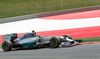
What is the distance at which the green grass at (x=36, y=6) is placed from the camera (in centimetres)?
4409

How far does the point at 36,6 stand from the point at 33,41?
27.2 m

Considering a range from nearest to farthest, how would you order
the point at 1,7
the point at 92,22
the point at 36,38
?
the point at 36,38 → the point at 92,22 → the point at 1,7

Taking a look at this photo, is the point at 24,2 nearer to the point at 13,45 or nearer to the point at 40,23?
the point at 40,23

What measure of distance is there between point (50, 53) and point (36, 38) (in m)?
3.28

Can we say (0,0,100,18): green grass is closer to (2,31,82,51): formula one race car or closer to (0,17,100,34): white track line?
(0,17,100,34): white track line

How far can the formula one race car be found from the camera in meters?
19.5

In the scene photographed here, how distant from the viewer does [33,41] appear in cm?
2077

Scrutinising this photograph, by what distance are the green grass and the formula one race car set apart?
21343 millimetres

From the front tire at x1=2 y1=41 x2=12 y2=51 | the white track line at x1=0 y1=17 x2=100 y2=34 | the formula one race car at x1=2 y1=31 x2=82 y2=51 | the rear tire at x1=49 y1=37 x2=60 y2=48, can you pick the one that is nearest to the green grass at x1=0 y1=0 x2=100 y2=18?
the white track line at x1=0 y1=17 x2=100 y2=34

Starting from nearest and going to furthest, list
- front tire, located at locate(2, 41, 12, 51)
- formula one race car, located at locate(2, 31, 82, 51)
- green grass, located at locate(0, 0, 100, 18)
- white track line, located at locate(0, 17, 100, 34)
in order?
formula one race car, located at locate(2, 31, 82, 51)
front tire, located at locate(2, 41, 12, 51)
white track line, located at locate(0, 17, 100, 34)
green grass, located at locate(0, 0, 100, 18)

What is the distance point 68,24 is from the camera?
33625 mm

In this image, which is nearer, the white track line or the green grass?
the white track line

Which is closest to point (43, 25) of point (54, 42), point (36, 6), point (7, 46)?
point (36, 6)

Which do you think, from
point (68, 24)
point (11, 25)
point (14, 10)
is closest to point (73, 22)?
Answer: point (68, 24)
